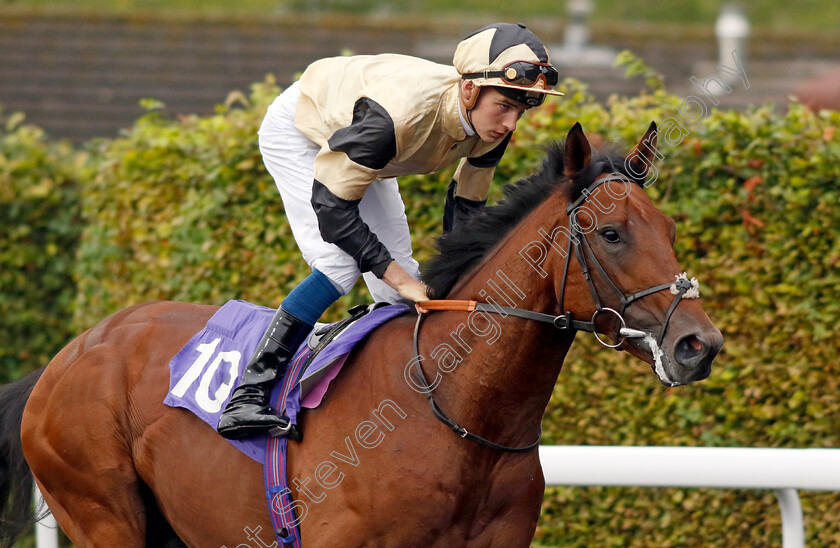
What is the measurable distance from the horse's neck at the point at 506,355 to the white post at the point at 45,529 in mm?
1882

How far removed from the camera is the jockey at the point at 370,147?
A: 9.16ft

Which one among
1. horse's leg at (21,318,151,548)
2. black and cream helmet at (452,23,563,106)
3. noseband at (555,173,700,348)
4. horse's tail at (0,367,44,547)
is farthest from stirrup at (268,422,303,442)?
horse's tail at (0,367,44,547)

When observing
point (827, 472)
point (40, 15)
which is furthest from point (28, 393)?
point (40, 15)

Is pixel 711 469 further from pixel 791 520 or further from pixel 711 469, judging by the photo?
pixel 791 520

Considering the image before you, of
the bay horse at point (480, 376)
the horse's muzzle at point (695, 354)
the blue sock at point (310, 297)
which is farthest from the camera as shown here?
the blue sock at point (310, 297)

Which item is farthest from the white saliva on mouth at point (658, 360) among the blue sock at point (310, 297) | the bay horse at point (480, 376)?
the blue sock at point (310, 297)

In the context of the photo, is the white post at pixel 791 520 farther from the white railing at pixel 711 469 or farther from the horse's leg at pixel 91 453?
the horse's leg at pixel 91 453

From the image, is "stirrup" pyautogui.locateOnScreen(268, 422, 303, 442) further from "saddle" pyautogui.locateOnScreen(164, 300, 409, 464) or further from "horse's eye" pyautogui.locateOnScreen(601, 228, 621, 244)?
"horse's eye" pyautogui.locateOnScreen(601, 228, 621, 244)

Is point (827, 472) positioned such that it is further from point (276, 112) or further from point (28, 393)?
point (28, 393)

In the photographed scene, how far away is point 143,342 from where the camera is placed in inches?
137

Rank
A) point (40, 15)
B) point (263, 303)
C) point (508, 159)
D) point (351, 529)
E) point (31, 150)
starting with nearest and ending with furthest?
1. point (351, 529)
2. point (508, 159)
3. point (263, 303)
4. point (31, 150)
5. point (40, 15)

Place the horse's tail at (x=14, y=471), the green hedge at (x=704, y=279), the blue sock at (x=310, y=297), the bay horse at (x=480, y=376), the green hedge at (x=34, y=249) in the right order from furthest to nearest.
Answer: the green hedge at (x=34, y=249) → the green hedge at (x=704, y=279) → the horse's tail at (x=14, y=471) → the blue sock at (x=310, y=297) → the bay horse at (x=480, y=376)

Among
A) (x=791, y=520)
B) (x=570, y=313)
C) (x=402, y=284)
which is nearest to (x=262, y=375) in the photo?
(x=402, y=284)

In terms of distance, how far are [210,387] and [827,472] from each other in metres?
2.22
